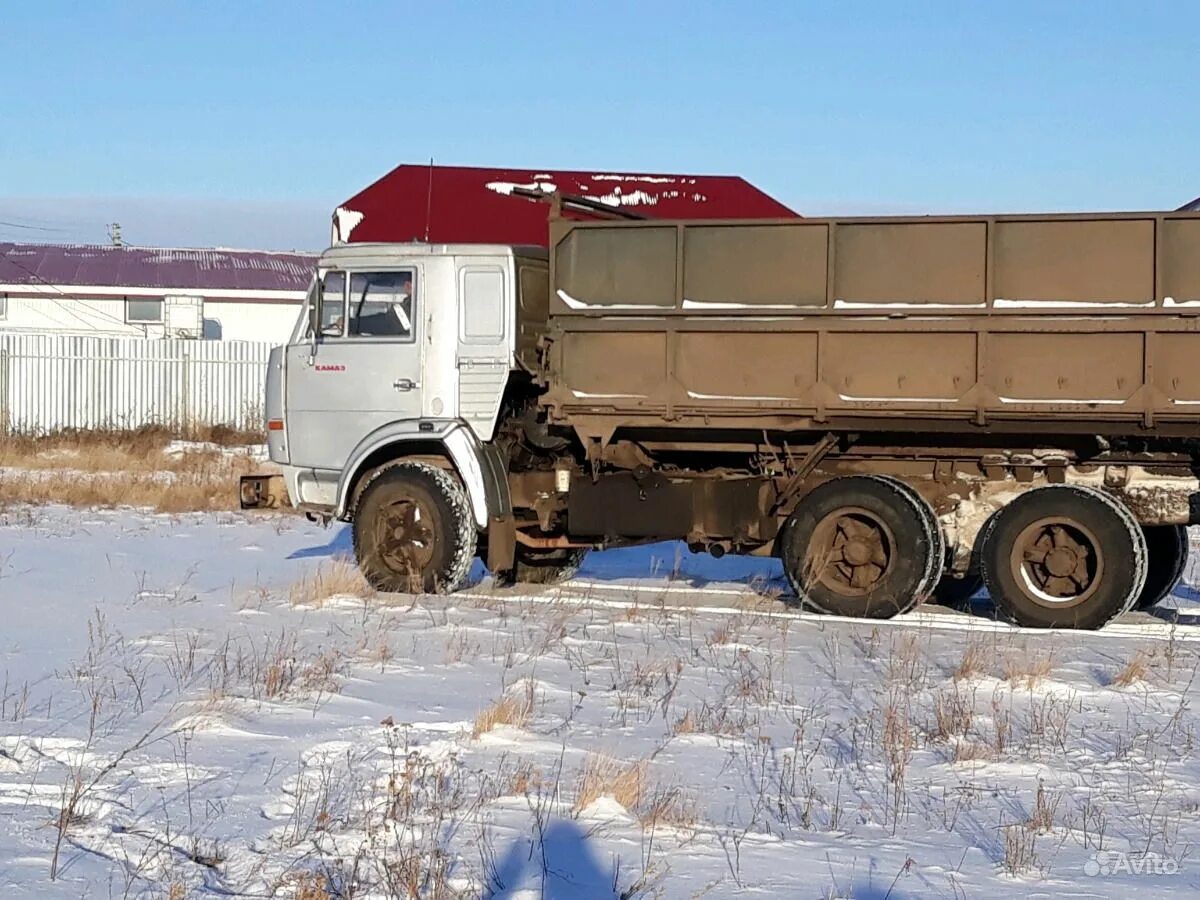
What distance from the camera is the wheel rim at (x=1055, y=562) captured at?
1137cm

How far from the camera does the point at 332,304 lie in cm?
1330

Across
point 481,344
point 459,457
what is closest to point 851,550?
point 459,457

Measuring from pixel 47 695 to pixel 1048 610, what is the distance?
267 inches

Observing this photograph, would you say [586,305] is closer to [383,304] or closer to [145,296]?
[383,304]

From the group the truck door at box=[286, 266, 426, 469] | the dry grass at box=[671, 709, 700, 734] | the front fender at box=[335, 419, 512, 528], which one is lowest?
the dry grass at box=[671, 709, 700, 734]

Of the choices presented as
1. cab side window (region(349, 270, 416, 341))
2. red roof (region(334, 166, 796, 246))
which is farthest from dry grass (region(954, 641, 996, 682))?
red roof (region(334, 166, 796, 246))

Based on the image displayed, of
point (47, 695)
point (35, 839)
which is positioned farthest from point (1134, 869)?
point (47, 695)

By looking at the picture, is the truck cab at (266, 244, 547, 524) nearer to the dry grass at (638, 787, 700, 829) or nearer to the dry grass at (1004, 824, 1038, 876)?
the dry grass at (638, 787, 700, 829)

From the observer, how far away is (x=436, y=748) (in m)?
7.29

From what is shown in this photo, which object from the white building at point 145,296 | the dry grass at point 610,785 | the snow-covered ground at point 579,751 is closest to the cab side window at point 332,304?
the snow-covered ground at point 579,751

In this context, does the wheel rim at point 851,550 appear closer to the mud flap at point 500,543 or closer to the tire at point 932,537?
the tire at point 932,537

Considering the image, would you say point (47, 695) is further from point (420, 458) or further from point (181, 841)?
point (420, 458)

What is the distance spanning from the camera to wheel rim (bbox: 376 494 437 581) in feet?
41.9

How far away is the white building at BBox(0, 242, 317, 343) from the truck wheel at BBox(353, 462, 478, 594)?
3065cm
